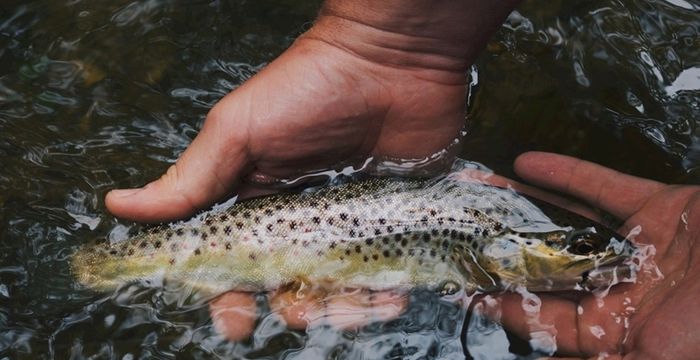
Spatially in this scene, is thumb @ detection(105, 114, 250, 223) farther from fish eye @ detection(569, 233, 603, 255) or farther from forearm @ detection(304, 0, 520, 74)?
fish eye @ detection(569, 233, 603, 255)

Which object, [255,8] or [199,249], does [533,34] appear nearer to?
[255,8]

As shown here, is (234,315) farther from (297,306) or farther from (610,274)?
(610,274)

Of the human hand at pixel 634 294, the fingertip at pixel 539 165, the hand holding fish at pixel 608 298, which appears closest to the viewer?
the human hand at pixel 634 294

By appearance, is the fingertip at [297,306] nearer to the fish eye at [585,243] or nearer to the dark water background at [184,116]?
the dark water background at [184,116]

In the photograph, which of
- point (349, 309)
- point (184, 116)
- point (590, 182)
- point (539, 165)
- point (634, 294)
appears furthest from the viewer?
point (184, 116)

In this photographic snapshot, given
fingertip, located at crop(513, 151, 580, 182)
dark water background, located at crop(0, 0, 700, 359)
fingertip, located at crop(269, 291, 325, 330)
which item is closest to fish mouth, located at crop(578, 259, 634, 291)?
dark water background, located at crop(0, 0, 700, 359)

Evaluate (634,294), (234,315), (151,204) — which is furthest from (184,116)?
(634,294)

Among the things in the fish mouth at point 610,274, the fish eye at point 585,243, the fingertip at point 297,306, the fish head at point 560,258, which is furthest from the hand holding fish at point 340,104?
the fish mouth at point 610,274
